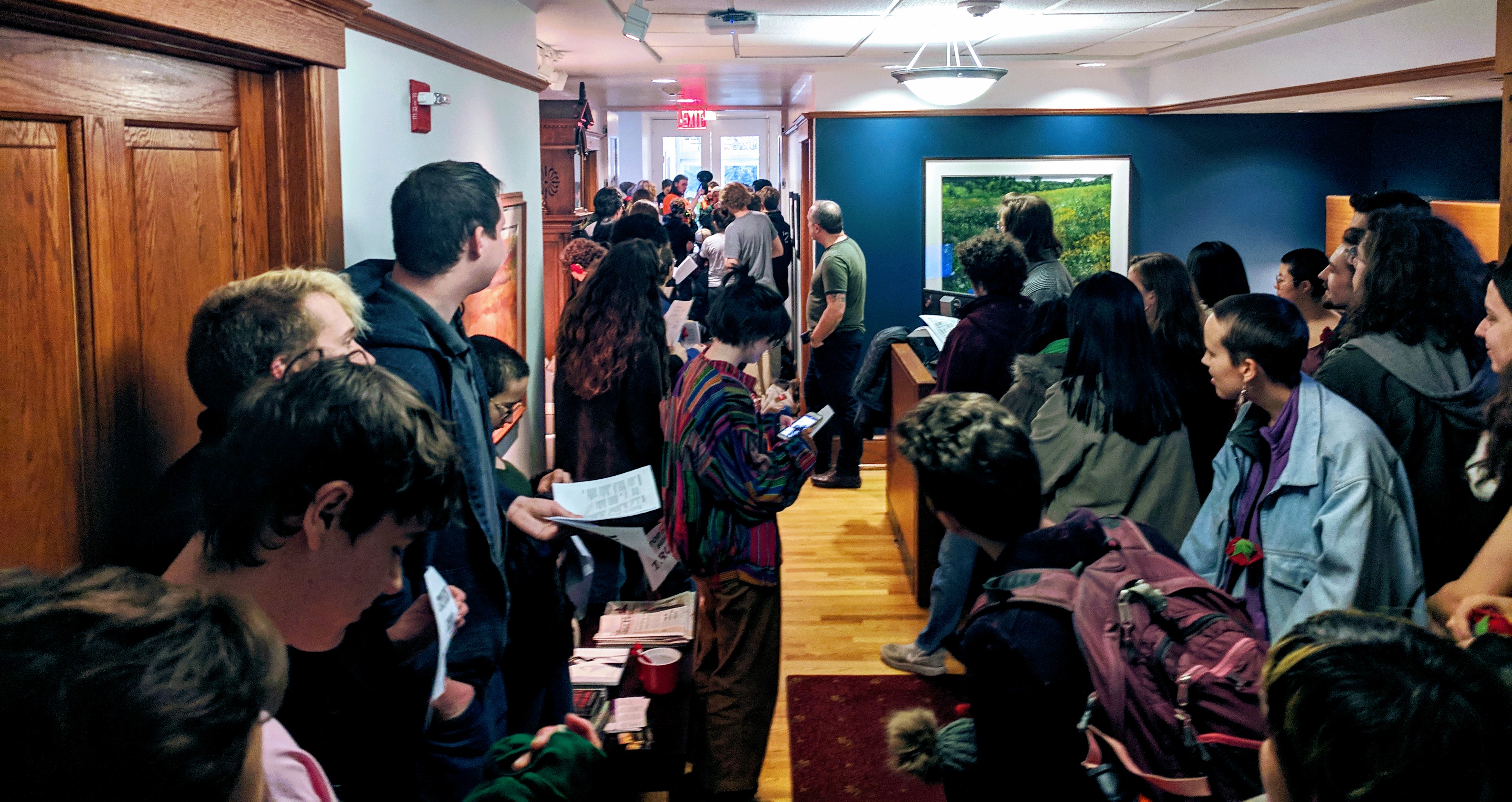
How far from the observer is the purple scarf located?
2371 millimetres

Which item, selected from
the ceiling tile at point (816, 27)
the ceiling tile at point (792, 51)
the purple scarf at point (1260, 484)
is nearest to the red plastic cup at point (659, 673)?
the purple scarf at point (1260, 484)

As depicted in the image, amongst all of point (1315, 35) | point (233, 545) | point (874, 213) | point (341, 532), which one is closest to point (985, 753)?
point (341, 532)

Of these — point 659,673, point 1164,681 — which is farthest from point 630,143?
point 1164,681

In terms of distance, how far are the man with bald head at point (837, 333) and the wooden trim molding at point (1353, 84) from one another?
2782 mm

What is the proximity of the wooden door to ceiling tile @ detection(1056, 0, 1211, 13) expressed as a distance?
14.1 feet

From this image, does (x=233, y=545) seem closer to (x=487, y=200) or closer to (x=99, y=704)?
(x=99, y=704)

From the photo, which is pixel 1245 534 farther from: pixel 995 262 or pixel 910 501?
pixel 910 501

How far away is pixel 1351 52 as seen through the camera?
593 centimetres

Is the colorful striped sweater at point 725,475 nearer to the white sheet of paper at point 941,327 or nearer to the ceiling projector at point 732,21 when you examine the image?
the white sheet of paper at point 941,327

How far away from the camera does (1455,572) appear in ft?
8.23

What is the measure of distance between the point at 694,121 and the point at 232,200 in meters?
11.7

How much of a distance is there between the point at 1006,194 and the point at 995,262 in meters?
4.88

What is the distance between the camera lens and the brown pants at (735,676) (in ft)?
10.5

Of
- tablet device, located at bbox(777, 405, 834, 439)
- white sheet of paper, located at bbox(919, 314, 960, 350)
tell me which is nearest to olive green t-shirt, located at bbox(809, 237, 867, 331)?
white sheet of paper, located at bbox(919, 314, 960, 350)
